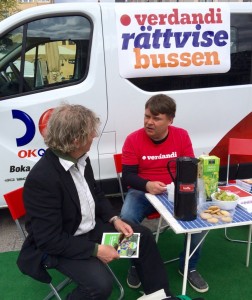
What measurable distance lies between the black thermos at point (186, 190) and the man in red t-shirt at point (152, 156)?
22.3 inches

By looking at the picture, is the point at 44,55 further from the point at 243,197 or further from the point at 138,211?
the point at 243,197

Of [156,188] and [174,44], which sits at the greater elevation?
[174,44]

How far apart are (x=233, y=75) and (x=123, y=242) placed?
2.08 m

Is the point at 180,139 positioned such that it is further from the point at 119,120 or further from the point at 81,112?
the point at 81,112

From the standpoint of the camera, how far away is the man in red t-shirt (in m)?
2.42

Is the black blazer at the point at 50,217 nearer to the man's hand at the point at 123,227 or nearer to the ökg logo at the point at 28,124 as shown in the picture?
the man's hand at the point at 123,227

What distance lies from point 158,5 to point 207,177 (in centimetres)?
171

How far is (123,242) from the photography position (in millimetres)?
1945

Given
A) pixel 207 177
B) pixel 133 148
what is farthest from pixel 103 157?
pixel 207 177

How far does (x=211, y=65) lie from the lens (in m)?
3.17

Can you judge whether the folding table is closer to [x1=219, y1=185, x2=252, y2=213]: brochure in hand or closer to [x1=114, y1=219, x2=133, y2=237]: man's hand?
[x1=219, y1=185, x2=252, y2=213]: brochure in hand

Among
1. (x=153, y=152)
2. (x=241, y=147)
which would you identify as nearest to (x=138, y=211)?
(x=153, y=152)

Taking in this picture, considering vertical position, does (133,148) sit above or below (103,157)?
above

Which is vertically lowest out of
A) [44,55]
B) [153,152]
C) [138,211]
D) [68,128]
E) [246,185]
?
[138,211]
